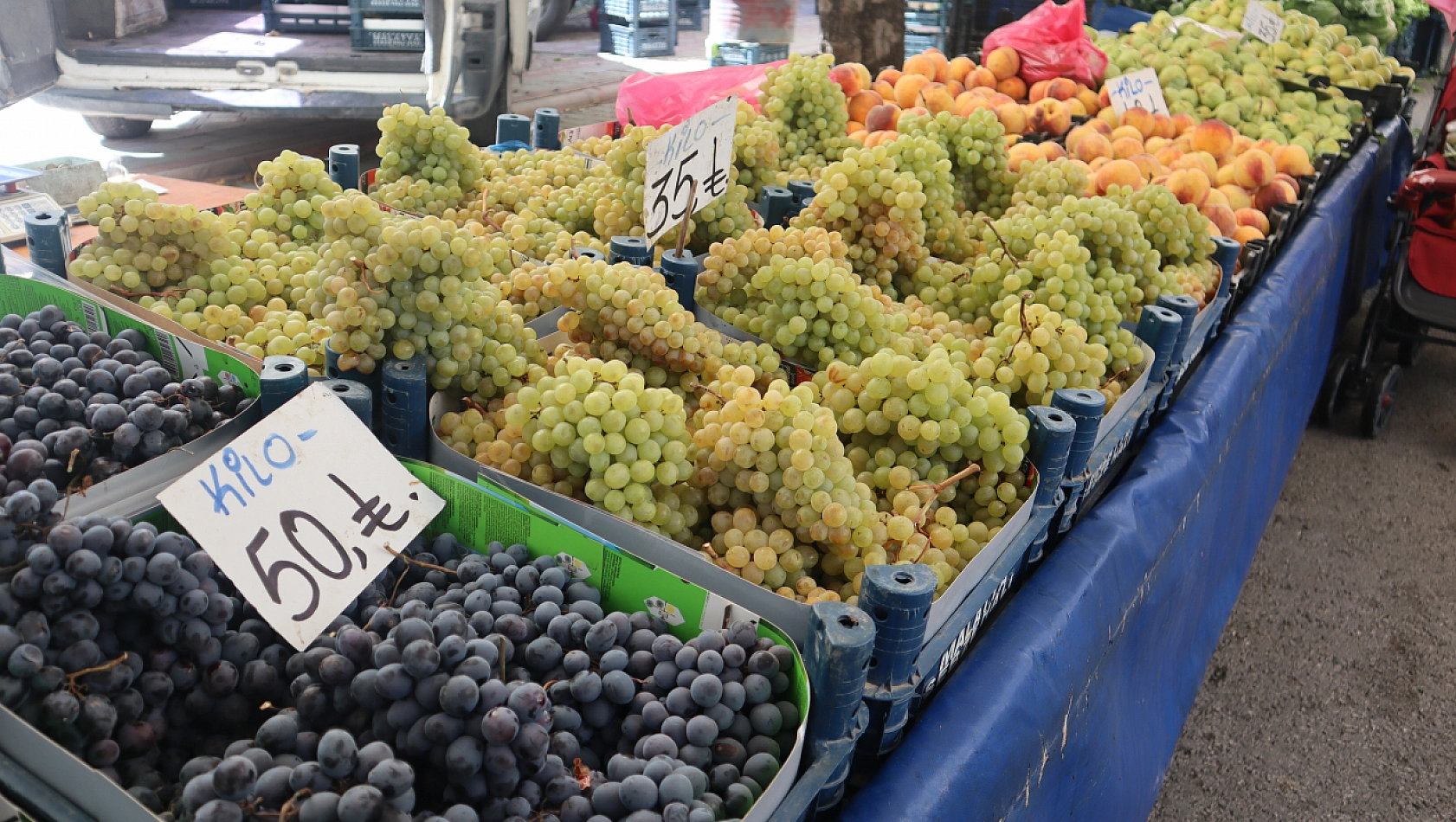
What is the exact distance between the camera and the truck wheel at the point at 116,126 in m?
5.11

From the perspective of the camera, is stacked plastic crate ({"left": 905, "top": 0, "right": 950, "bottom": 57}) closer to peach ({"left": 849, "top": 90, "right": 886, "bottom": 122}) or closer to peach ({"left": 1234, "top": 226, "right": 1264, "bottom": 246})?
peach ({"left": 849, "top": 90, "right": 886, "bottom": 122})

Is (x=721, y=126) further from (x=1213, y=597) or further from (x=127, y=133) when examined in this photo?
(x=127, y=133)

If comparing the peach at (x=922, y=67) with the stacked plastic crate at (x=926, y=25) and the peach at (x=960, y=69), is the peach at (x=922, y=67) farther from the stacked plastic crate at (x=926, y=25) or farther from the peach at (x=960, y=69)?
the stacked plastic crate at (x=926, y=25)

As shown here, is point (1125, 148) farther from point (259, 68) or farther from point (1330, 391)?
point (259, 68)

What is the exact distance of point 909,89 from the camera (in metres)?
3.03

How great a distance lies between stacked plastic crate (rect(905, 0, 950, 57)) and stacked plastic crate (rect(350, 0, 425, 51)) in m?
2.77

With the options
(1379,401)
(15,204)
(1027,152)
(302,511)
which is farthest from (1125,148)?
(15,204)

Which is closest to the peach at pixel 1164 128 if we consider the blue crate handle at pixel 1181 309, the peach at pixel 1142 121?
the peach at pixel 1142 121

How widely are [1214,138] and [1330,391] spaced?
1.37 m

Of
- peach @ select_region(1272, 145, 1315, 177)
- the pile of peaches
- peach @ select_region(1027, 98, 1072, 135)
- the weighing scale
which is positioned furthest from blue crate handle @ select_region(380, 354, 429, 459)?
peach @ select_region(1272, 145, 1315, 177)

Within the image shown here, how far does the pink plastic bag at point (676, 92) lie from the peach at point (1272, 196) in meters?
1.55

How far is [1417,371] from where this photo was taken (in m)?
4.29

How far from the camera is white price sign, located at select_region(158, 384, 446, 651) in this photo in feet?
2.70

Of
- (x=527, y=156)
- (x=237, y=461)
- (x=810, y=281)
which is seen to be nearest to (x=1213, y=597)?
(x=810, y=281)
